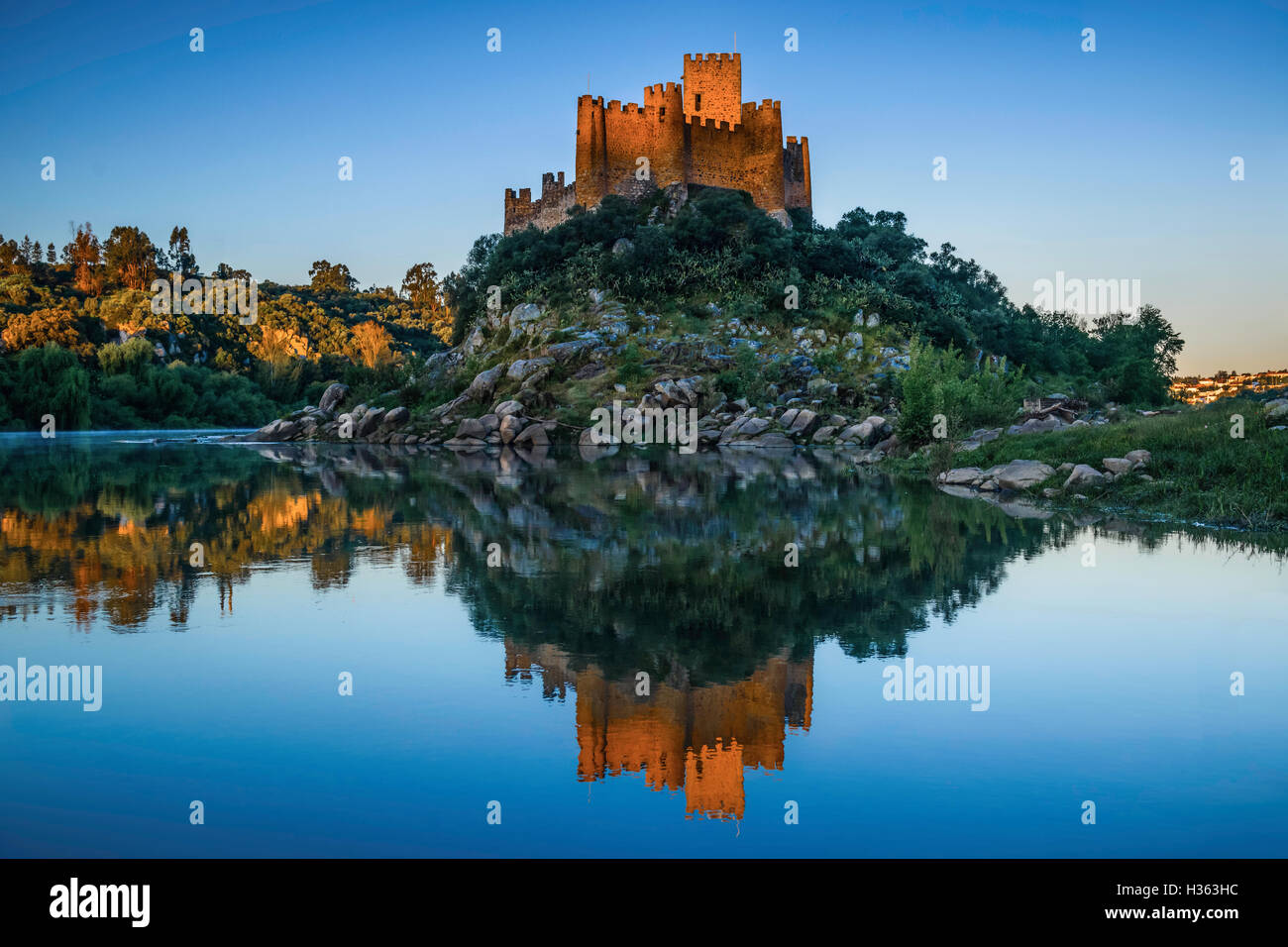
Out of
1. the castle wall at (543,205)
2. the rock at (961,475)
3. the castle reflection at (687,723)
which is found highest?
the castle wall at (543,205)

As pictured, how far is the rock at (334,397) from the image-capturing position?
61.0m

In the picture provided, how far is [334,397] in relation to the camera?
201ft

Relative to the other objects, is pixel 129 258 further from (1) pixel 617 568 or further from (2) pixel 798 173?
(1) pixel 617 568

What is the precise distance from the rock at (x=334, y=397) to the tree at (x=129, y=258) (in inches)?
2708

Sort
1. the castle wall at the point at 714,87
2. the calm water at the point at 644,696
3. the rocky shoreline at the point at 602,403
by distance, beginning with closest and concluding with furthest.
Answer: the calm water at the point at 644,696, the rocky shoreline at the point at 602,403, the castle wall at the point at 714,87

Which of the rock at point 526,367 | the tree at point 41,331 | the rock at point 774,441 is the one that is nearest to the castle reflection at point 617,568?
the rock at point 774,441

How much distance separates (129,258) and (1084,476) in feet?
407

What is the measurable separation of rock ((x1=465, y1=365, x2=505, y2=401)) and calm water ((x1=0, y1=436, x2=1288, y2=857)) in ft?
130

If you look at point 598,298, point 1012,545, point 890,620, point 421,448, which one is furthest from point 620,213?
point 890,620

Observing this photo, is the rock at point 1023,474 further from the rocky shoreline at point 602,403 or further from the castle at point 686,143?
the castle at point 686,143

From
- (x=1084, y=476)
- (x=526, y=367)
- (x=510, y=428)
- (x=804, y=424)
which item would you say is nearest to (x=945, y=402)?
(x=1084, y=476)

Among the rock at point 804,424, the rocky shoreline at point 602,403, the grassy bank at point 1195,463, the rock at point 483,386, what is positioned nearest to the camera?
the grassy bank at point 1195,463

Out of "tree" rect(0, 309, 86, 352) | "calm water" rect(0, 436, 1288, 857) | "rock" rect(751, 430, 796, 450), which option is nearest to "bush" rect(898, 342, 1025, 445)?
"rock" rect(751, 430, 796, 450)

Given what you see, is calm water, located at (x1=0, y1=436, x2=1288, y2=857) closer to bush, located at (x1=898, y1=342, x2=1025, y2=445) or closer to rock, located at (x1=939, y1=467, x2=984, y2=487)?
rock, located at (x1=939, y1=467, x2=984, y2=487)
